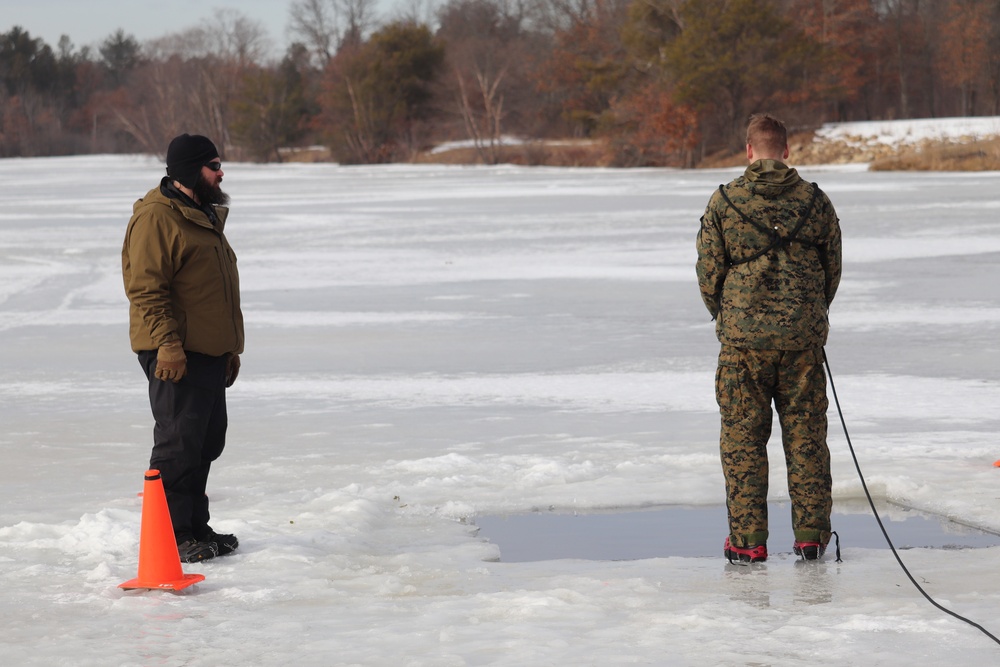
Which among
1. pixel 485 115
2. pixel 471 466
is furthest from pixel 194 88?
pixel 471 466

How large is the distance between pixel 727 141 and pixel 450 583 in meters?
56.9

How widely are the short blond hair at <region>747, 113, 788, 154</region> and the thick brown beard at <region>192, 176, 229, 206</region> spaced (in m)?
2.00

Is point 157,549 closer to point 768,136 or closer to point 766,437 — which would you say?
point 766,437

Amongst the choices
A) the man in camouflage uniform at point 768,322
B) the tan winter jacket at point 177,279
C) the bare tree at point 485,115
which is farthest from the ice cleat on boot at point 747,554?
the bare tree at point 485,115

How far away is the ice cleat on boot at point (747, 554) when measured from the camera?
15.9 ft

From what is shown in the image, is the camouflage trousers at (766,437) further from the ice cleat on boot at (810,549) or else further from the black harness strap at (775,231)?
the black harness strap at (775,231)

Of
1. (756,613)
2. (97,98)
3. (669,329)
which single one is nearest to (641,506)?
(756,613)

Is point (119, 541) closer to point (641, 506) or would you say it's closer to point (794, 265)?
point (641, 506)

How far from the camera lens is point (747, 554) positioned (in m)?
4.85

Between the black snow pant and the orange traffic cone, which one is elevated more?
the black snow pant

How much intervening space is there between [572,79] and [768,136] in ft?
232

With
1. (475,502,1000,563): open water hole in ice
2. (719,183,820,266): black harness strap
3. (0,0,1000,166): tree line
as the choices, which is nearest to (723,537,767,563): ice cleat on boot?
(475,502,1000,563): open water hole in ice

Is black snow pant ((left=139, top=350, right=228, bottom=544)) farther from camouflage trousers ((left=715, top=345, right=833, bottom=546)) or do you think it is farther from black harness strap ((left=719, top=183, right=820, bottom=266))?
black harness strap ((left=719, top=183, right=820, bottom=266))

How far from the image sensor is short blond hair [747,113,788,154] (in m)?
4.70
